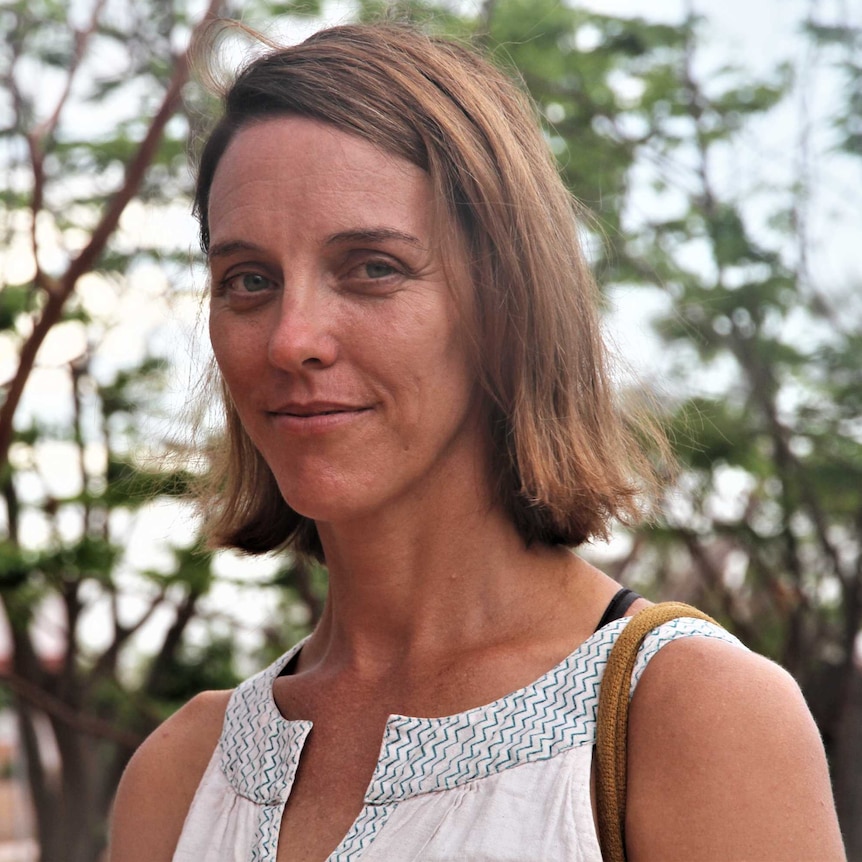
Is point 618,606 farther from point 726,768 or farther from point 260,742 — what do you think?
point 260,742

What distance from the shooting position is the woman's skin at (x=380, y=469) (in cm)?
191

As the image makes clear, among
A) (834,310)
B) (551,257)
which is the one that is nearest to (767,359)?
(834,310)

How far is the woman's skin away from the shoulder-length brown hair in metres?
0.04

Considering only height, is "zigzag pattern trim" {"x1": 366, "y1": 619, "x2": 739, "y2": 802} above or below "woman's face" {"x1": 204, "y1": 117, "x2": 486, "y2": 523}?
below

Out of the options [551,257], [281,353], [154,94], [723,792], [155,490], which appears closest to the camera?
[723,792]

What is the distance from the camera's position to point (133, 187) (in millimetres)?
4637

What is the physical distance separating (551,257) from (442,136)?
25cm

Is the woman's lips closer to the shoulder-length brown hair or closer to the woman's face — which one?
the woman's face

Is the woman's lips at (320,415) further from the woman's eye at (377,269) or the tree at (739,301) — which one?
the tree at (739,301)

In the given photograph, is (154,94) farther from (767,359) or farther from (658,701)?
(658,701)

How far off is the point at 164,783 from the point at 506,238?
112 cm

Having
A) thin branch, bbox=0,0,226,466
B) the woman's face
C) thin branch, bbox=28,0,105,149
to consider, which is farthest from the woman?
thin branch, bbox=28,0,105,149

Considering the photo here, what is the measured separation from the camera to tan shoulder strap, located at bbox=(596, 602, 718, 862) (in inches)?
66.6

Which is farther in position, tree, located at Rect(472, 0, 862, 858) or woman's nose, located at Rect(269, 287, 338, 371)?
tree, located at Rect(472, 0, 862, 858)
